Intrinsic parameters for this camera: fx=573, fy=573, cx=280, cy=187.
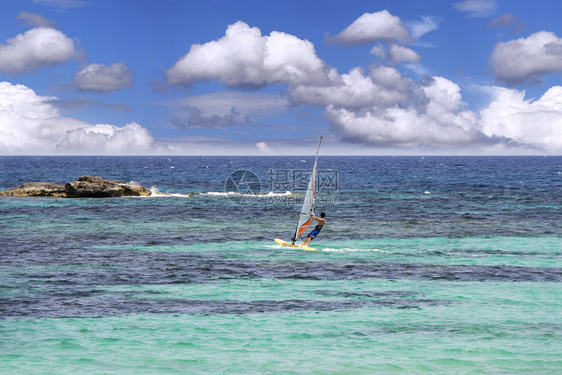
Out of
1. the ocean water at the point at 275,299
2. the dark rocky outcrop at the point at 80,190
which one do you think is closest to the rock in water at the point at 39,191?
the dark rocky outcrop at the point at 80,190

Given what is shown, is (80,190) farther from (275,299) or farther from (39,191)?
(275,299)

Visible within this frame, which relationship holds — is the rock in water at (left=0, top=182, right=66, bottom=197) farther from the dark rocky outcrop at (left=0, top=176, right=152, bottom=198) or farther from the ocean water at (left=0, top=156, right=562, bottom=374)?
the ocean water at (left=0, top=156, right=562, bottom=374)

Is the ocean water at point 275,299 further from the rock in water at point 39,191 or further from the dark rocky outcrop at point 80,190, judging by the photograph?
the rock in water at point 39,191

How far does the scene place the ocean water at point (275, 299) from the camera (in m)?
17.0

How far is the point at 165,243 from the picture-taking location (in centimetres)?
3919

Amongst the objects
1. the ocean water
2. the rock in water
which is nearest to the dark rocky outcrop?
the rock in water

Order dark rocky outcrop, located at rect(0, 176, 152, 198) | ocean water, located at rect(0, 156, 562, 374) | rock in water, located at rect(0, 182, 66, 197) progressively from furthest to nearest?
rock in water, located at rect(0, 182, 66, 197), dark rocky outcrop, located at rect(0, 176, 152, 198), ocean water, located at rect(0, 156, 562, 374)

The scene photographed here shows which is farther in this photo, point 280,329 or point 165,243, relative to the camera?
point 165,243

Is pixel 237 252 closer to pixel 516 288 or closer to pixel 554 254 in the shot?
pixel 516 288

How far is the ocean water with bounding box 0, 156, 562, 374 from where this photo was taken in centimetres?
1705

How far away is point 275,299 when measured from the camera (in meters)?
23.7

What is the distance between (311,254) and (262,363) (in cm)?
1831

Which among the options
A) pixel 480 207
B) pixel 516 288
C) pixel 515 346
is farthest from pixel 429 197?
pixel 515 346

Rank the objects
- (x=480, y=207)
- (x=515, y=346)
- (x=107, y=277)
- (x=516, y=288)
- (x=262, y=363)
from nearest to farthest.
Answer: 1. (x=262, y=363)
2. (x=515, y=346)
3. (x=516, y=288)
4. (x=107, y=277)
5. (x=480, y=207)
